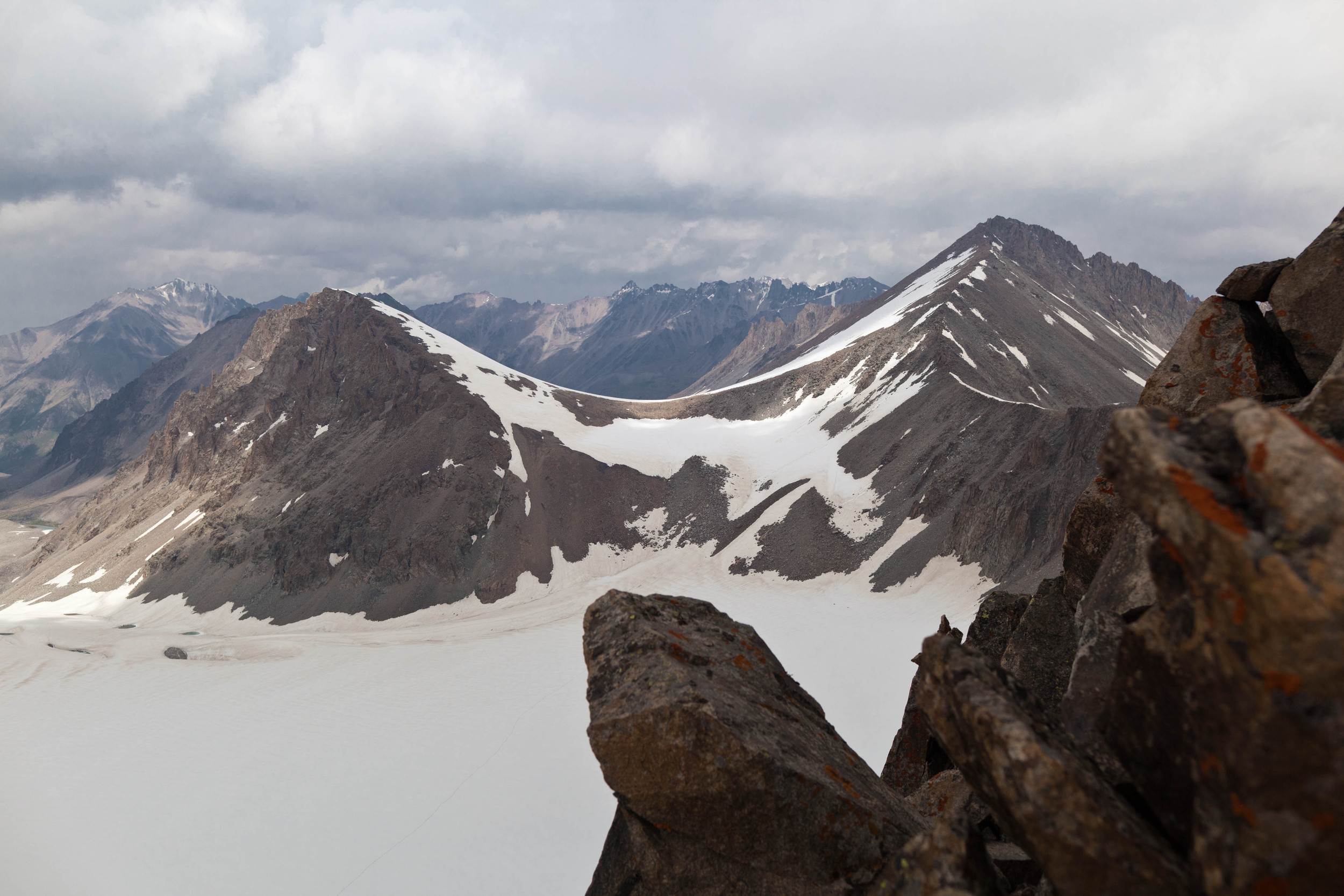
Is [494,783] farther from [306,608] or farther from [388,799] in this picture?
[306,608]

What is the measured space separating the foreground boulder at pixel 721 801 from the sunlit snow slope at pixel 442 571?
25.3 metres

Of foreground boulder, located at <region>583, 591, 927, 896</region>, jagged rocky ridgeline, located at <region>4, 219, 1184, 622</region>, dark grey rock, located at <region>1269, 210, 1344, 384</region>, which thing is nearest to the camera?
foreground boulder, located at <region>583, 591, 927, 896</region>

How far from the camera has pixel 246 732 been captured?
1656 inches

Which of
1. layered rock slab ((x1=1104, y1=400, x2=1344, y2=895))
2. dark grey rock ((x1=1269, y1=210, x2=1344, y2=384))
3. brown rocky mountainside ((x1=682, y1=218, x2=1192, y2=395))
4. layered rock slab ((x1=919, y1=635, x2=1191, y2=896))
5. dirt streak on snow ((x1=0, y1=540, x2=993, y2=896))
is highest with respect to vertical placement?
brown rocky mountainside ((x1=682, y1=218, x2=1192, y2=395))

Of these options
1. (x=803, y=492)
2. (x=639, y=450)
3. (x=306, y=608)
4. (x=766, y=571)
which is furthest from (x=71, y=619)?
(x=803, y=492)

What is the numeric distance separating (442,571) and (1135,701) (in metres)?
76.8

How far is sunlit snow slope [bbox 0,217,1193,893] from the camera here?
3183 centimetres

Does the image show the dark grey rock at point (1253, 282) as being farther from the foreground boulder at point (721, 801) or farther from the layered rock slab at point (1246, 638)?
the foreground boulder at point (721, 801)

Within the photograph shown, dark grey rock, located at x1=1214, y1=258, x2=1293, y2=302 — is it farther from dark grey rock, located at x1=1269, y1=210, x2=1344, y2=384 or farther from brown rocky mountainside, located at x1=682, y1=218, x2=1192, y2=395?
brown rocky mountainside, located at x1=682, y1=218, x2=1192, y2=395

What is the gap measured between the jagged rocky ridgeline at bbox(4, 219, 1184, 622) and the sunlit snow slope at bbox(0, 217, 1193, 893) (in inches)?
18.0

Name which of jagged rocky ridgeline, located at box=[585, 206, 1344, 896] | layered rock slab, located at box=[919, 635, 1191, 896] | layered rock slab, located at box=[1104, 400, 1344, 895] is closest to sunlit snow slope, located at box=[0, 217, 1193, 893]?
jagged rocky ridgeline, located at box=[585, 206, 1344, 896]

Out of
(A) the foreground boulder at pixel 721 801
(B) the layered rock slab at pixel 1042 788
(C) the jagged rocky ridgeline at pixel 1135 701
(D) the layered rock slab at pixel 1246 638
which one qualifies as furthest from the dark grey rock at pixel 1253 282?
(A) the foreground boulder at pixel 721 801

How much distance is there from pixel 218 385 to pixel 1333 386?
149m

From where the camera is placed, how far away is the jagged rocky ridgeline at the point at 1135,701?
10.1ft
